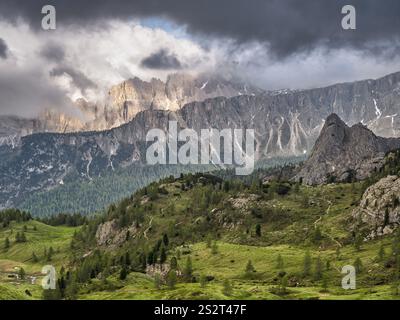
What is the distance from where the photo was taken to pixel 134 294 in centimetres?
19475

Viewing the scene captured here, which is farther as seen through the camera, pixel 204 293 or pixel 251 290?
pixel 251 290
